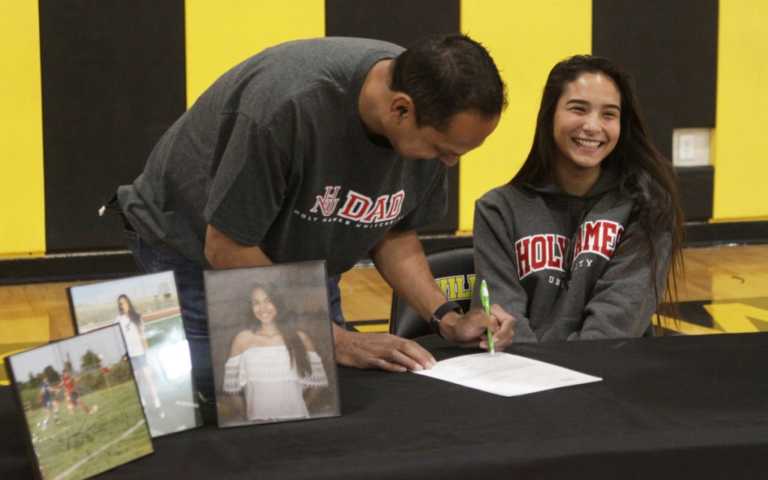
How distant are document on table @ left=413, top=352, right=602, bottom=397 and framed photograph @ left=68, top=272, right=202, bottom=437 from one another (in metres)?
0.48

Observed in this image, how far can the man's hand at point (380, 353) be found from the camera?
2.03 meters

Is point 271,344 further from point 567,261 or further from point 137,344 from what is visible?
point 567,261

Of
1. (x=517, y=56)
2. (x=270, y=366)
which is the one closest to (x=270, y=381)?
(x=270, y=366)

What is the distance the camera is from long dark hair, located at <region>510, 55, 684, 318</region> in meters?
2.76

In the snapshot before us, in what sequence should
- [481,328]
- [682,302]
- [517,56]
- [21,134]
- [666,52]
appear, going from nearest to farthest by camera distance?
[481,328] < [682,302] < [21,134] < [517,56] < [666,52]

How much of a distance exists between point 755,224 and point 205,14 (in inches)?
129

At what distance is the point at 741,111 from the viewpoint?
667 centimetres

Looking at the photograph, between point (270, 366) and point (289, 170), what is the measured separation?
403 mm

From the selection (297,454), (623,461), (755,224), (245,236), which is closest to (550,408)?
(623,461)

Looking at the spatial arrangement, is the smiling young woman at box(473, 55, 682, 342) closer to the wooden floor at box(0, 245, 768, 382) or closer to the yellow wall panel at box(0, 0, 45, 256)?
the wooden floor at box(0, 245, 768, 382)

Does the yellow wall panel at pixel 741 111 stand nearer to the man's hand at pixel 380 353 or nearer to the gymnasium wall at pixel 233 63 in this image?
the gymnasium wall at pixel 233 63

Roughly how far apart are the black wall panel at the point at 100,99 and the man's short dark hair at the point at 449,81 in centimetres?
418

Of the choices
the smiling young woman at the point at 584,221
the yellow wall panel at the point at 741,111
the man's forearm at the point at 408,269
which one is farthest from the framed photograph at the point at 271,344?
the yellow wall panel at the point at 741,111

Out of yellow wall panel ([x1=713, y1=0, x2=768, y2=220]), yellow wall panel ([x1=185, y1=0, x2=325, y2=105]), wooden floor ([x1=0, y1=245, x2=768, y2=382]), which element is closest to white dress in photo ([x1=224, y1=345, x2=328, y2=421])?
wooden floor ([x1=0, y1=245, x2=768, y2=382])
